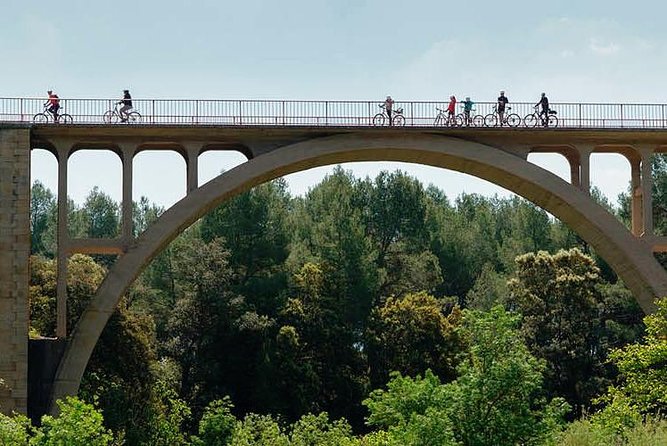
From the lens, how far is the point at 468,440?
21969mm

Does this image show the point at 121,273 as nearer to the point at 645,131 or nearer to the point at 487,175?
the point at 487,175

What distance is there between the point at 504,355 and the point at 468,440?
188 centimetres

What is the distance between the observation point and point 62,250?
26859 millimetres

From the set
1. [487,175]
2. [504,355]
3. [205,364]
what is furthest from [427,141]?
[205,364]

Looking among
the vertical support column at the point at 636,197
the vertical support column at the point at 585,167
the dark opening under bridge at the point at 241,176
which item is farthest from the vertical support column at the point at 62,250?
the vertical support column at the point at 636,197

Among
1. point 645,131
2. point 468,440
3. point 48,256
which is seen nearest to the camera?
point 468,440

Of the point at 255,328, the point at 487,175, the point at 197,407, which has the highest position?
the point at 487,175

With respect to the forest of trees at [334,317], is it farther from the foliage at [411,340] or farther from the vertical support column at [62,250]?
the vertical support column at [62,250]

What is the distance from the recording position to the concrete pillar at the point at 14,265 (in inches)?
1029

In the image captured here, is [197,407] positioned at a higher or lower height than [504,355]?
lower

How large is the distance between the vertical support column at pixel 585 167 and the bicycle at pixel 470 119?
2725 millimetres

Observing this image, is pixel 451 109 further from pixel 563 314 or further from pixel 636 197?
pixel 563 314

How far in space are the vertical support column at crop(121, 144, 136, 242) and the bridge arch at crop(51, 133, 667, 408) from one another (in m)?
0.36

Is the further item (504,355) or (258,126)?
(258,126)
